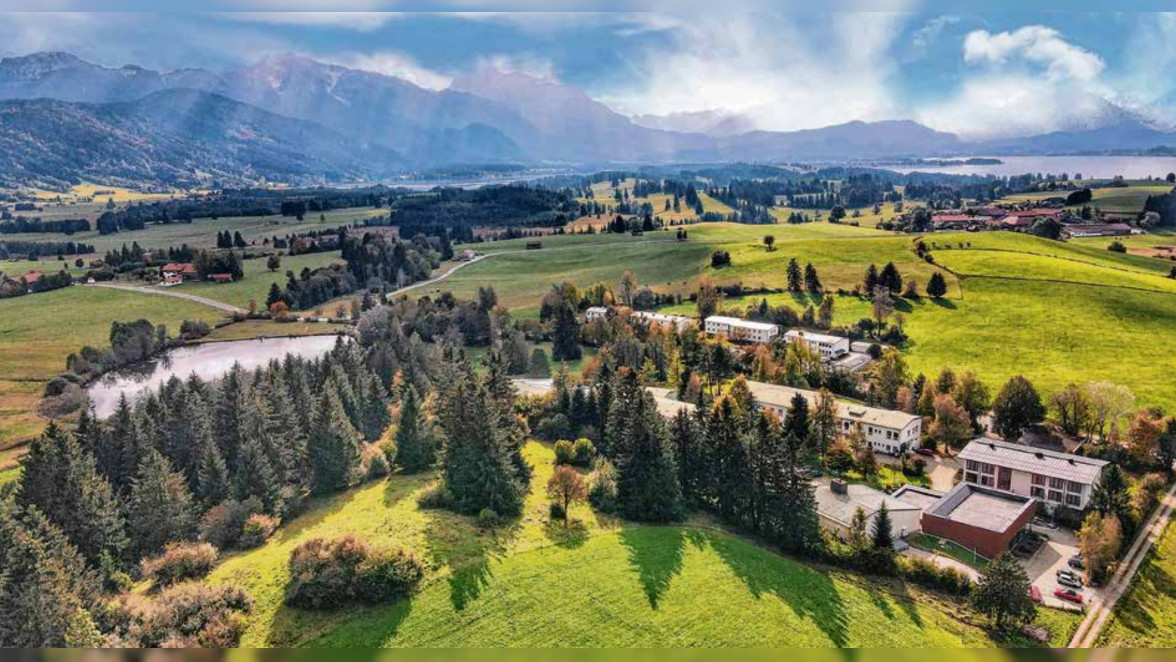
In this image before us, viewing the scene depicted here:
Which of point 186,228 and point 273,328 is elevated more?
point 186,228

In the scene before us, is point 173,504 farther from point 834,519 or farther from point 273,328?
point 273,328

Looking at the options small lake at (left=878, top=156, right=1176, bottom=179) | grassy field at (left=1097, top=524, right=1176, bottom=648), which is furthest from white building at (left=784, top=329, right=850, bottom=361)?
small lake at (left=878, top=156, right=1176, bottom=179)

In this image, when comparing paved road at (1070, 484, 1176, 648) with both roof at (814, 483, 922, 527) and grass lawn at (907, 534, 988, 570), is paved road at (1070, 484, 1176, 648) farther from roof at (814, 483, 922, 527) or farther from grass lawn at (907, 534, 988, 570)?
roof at (814, 483, 922, 527)

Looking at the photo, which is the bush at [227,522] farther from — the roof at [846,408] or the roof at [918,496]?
the roof at [846,408]

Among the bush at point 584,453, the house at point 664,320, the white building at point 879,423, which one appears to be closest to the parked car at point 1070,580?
the white building at point 879,423

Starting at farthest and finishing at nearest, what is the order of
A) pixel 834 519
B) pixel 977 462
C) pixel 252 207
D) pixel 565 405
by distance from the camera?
pixel 252 207, pixel 565 405, pixel 977 462, pixel 834 519

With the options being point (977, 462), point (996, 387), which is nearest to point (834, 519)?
point (977, 462)

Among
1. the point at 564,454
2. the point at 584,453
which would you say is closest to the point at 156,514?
the point at 564,454
